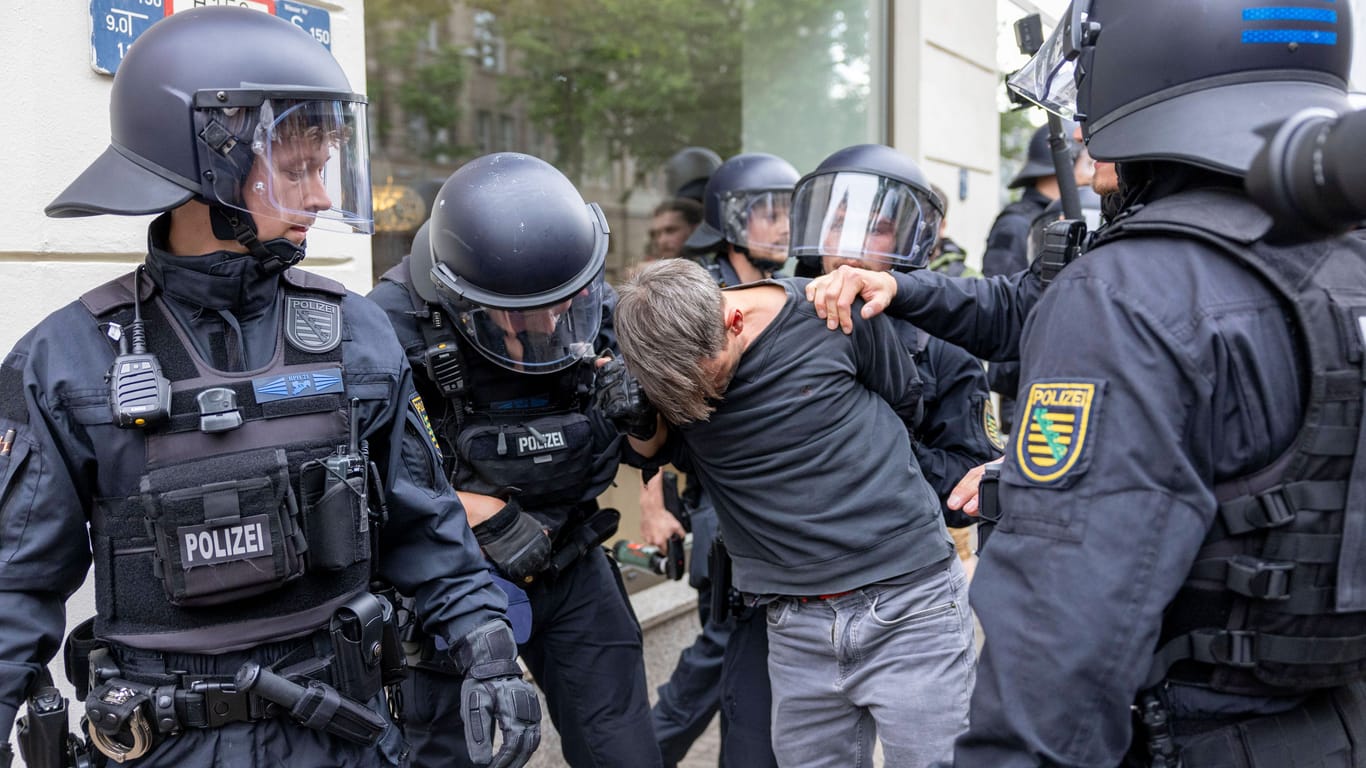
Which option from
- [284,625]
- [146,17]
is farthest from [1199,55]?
[146,17]

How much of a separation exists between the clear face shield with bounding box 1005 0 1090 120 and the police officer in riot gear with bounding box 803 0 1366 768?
315mm

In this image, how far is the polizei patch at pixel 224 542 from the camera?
5.67ft

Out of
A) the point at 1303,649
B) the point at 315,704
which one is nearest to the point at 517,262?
the point at 315,704

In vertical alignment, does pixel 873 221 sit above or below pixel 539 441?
above

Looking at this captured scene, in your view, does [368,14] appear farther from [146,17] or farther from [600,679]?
[600,679]

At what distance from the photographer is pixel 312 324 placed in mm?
1963

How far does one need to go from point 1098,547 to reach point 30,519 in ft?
5.01

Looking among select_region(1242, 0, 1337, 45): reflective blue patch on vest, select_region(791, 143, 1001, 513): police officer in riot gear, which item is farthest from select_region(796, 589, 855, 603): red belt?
select_region(1242, 0, 1337, 45): reflective blue patch on vest

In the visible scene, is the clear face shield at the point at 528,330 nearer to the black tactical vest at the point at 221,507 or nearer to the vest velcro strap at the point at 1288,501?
the black tactical vest at the point at 221,507

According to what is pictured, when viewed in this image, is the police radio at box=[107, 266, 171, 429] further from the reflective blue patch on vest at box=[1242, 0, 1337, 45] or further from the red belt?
the reflective blue patch on vest at box=[1242, 0, 1337, 45]

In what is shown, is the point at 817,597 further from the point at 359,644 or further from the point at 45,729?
the point at 45,729

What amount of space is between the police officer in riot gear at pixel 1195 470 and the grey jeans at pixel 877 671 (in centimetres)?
97

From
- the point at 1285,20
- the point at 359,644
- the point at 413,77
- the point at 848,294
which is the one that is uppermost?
the point at 413,77

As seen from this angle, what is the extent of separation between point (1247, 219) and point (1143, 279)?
0.15 metres
